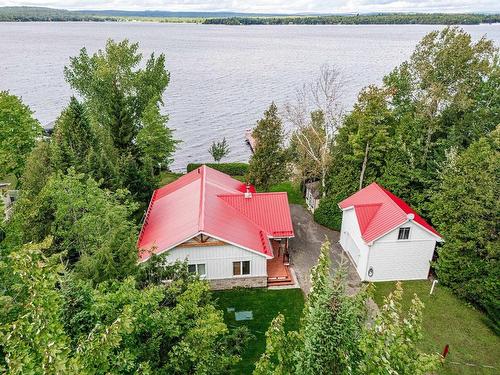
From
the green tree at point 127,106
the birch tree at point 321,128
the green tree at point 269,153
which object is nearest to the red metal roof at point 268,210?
the green tree at point 269,153

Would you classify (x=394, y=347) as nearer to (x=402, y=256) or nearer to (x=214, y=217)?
(x=214, y=217)

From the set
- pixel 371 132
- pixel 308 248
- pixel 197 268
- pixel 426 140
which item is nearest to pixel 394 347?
pixel 197 268

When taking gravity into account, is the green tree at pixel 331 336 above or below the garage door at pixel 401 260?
above

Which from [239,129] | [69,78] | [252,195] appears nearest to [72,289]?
[252,195]

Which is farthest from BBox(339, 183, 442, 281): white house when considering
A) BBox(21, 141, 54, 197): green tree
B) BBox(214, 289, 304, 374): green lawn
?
BBox(21, 141, 54, 197): green tree

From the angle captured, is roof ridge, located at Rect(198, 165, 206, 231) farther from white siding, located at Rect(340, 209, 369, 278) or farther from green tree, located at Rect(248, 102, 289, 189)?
white siding, located at Rect(340, 209, 369, 278)

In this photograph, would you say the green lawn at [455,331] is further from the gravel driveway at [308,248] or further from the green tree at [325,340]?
the green tree at [325,340]
